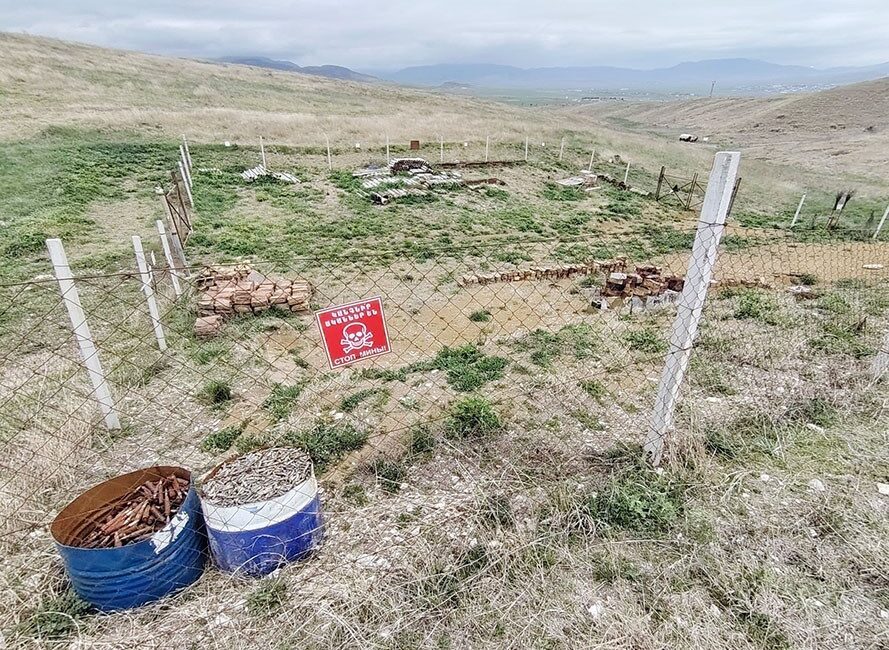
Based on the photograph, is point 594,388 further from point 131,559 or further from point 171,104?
point 171,104

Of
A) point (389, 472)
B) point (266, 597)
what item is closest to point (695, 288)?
point (389, 472)

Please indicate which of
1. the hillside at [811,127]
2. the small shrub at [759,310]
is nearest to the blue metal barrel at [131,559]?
the small shrub at [759,310]

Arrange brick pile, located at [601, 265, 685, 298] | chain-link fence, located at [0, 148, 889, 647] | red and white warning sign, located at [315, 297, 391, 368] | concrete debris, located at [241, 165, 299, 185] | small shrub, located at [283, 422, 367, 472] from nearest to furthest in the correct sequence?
chain-link fence, located at [0, 148, 889, 647] → red and white warning sign, located at [315, 297, 391, 368] → small shrub, located at [283, 422, 367, 472] → brick pile, located at [601, 265, 685, 298] → concrete debris, located at [241, 165, 299, 185]

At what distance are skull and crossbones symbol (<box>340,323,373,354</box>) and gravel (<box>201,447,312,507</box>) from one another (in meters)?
0.75

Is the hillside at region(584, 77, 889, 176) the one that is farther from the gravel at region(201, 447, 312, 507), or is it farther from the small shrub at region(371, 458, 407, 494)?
the gravel at region(201, 447, 312, 507)

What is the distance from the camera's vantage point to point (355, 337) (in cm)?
301

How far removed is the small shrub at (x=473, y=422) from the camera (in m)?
3.81

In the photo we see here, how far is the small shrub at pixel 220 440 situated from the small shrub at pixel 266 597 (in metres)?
1.66

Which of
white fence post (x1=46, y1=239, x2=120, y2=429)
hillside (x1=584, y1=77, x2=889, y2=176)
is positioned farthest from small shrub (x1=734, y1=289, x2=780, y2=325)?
hillside (x1=584, y1=77, x2=889, y2=176)

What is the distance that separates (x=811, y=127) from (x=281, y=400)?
57251 millimetres

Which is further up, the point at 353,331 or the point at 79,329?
the point at 353,331

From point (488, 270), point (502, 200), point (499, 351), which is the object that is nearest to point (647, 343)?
point (499, 351)

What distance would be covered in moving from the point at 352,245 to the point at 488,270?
3.39 m

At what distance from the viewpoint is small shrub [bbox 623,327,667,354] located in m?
5.50
